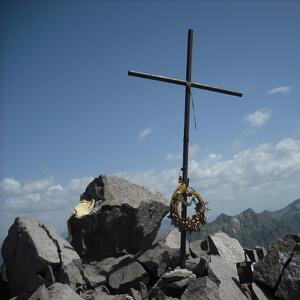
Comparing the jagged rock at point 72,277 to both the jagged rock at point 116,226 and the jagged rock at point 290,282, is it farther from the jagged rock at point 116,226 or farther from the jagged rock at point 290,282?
the jagged rock at point 290,282

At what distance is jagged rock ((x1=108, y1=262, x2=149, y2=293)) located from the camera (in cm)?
1462

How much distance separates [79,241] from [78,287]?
385 centimetres

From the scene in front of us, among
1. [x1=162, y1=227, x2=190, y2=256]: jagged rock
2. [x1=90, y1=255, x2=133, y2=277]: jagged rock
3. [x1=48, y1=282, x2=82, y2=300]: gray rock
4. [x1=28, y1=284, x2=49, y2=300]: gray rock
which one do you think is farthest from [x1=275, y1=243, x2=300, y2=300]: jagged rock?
[x1=28, y1=284, x2=49, y2=300]: gray rock

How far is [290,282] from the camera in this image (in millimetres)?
14516

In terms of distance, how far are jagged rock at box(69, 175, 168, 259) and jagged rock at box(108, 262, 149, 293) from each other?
2.14 metres

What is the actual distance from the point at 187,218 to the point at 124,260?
298cm

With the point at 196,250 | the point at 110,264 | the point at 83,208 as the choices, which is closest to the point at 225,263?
the point at 196,250

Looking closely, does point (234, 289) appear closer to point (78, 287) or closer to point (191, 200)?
point (191, 200)

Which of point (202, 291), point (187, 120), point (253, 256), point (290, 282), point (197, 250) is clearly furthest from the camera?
point (253, 256)

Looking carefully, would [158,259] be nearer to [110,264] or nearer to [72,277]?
[110,264]

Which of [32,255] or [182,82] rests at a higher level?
[182,82]

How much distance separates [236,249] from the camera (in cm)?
1920

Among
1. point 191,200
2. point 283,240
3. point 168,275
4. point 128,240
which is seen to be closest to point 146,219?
point 128,240

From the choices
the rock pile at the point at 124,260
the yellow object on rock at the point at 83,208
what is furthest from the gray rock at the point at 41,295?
the yellow object on rock at the point at 83,208
